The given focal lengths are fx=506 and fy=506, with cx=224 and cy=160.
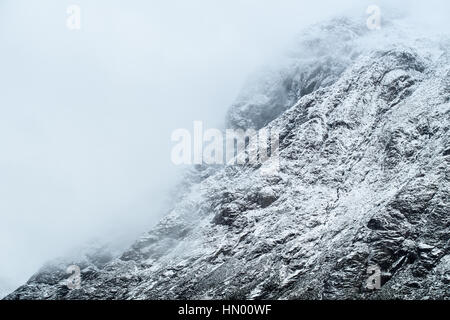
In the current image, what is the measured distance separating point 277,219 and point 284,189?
1407cm

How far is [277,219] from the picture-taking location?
467ft

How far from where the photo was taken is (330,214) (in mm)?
135875

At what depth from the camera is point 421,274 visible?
102 metres

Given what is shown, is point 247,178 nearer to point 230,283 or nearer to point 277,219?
point 277,219

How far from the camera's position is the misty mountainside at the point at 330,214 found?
367 ft

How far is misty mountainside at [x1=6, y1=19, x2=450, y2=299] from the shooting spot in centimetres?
11194

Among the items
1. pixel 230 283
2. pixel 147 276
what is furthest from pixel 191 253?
pixel 230 283
